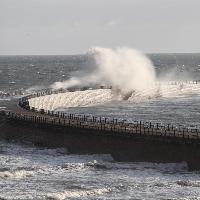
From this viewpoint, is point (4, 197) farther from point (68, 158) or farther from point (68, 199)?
point (68, 158)

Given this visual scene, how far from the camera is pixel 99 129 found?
50469mm

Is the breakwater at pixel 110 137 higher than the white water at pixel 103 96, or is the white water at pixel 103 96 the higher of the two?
the breakwater at pixel 110 137

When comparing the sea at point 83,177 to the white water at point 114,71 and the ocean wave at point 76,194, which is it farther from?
the white water at point 114,71

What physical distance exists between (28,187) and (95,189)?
462cm

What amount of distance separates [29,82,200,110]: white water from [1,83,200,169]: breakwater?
64.0ft

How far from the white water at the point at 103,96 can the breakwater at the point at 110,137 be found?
768 inches

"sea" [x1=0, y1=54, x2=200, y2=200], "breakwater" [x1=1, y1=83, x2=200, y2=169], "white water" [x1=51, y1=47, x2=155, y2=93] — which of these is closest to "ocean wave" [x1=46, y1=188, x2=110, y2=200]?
"sea" [x1=0, y1=54, x2=200, y2=200]

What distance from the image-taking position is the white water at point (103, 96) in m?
82.5

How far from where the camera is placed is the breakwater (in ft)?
144

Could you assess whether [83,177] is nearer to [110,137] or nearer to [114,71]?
[110,137]

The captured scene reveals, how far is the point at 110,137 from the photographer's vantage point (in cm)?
4853

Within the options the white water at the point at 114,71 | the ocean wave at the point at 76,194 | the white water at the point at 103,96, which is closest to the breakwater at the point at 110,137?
the ocean wave at the point at 76,194

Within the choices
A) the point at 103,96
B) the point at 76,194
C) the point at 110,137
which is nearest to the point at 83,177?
the point at 76,194

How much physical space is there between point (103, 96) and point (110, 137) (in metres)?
47.0
